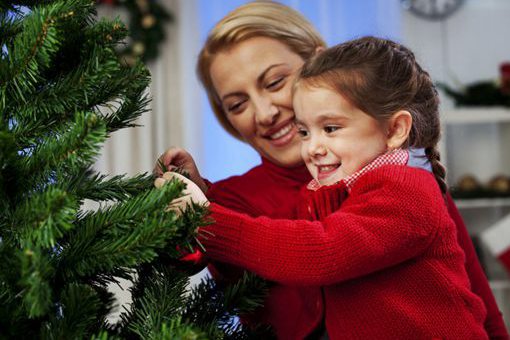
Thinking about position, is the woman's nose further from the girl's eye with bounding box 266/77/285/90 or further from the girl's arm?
the girl's arm

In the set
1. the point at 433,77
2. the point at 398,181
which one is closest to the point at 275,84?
the point at 398,181

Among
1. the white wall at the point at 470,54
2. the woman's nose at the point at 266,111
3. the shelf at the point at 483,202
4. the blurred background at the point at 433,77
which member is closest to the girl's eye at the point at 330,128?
the woman's nose at the point at 266,111

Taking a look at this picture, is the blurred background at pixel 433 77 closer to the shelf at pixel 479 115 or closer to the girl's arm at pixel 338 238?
the shelf at pixel 479 115

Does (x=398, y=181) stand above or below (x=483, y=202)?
above

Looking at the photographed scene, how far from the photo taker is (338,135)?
3.24 feet

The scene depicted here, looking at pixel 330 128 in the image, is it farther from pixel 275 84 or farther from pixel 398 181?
pixel 275 84

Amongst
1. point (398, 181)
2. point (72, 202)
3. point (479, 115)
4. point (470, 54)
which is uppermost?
point (72, 202)

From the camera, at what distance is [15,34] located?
769 millimetres

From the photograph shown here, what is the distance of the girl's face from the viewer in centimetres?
99

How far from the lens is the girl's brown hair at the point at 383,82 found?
1.00 meters

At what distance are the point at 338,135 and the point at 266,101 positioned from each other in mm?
325

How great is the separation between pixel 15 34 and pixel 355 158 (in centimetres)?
50

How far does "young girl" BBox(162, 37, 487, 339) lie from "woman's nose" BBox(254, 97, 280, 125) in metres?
0.21

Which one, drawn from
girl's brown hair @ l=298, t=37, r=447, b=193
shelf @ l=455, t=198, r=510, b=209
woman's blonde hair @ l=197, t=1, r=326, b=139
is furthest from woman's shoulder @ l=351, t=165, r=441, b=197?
shelf @ l=455, t=198, r=510, b=209
